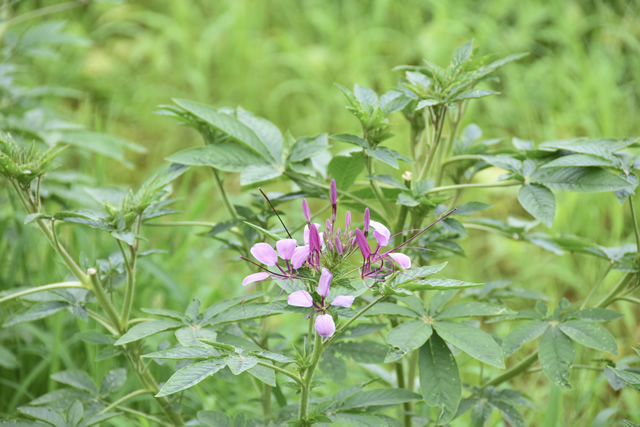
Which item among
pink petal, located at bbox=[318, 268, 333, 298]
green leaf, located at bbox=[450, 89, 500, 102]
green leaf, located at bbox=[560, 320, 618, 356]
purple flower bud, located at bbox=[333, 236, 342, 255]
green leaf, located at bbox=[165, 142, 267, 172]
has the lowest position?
green leaf, located at bbox=[560, 320, 618, 356]

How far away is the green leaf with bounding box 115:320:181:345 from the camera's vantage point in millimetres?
909

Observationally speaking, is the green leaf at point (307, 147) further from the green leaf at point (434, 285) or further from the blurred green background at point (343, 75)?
the blurred green background at point (343, 75)

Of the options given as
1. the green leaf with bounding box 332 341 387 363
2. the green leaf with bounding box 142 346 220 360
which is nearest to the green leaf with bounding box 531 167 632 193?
the green leaf with bounding box 332 341 387 363

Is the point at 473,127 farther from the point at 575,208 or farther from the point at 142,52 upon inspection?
the point at 142,52

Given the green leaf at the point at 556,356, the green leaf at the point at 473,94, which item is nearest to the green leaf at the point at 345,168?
the green leaf at the point at 473,94

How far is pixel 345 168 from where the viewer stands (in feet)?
3.72

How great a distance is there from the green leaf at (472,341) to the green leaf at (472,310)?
18mm

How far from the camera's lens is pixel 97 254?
185cm

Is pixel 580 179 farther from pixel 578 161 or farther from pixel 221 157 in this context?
pixel 221 157

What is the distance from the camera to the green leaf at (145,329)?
0.91 metres

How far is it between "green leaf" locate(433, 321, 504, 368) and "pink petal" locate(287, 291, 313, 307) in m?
0.28

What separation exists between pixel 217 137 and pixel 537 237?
696 millimetres

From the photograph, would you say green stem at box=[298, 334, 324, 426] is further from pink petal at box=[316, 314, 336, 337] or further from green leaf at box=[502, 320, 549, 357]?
green leaf at box=[502, 320, 549, 357]

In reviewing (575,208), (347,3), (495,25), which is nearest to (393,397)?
(575,208)
